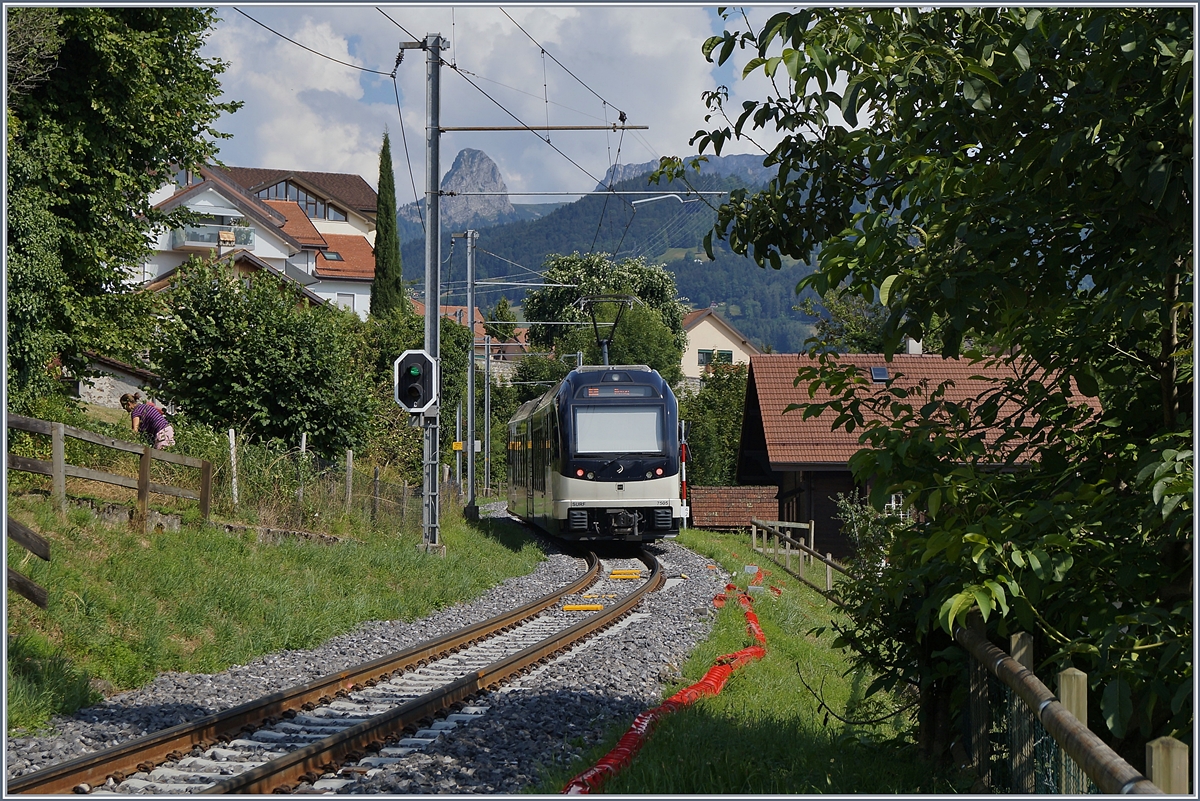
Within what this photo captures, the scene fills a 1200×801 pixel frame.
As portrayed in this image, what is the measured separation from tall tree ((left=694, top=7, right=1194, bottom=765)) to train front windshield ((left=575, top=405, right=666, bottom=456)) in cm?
1688

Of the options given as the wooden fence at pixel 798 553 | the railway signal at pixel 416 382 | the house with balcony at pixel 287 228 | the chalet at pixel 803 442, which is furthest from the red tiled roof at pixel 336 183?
the railway signal at pixel 416 382

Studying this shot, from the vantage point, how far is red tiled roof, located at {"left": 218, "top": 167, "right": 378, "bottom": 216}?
113 metres

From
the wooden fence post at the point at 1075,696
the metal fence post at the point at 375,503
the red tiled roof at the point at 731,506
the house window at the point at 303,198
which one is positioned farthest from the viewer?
the house window at the point at 303,198

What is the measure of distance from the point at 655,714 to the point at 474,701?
66.1 inches

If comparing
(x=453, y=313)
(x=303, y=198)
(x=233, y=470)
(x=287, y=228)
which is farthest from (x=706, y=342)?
(x=233, y=470)

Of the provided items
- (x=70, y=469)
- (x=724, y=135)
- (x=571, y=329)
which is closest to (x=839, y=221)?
(x=724, y=135)

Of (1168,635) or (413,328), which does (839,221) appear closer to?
(1168,635)

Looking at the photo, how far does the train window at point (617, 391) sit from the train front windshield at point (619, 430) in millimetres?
223

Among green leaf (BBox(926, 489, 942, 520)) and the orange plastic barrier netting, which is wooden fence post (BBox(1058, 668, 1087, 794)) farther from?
the orange plastic barrier netting

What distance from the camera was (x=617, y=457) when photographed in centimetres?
2209

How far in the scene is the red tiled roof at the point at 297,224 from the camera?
87.2m

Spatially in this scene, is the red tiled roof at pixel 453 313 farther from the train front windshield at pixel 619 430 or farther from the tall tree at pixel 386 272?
the train front windshield at pixel 619 430

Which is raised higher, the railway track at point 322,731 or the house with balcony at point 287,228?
the house with balcony at point 287,228

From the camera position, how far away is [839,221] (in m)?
6.38
